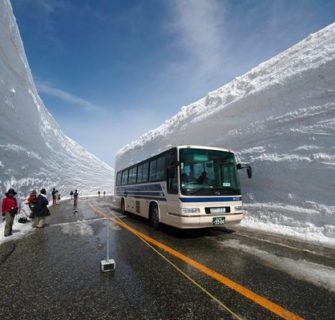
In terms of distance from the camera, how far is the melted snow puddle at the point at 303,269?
Result: 4.01 m

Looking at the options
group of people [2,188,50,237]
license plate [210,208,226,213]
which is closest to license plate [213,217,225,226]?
license plate [210,208,226,213]

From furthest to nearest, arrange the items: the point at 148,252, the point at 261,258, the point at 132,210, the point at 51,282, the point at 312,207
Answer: the point at 132,210 → the point at 312,207 → the point at 148,252 → the point at 261,258 → the point at 51,282

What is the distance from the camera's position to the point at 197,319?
116 inches

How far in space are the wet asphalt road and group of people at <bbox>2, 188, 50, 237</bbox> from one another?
1.73 metres

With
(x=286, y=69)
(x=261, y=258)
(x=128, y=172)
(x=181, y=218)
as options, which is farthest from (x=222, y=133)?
(x=261, y=258)

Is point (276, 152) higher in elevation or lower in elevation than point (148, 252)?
higher

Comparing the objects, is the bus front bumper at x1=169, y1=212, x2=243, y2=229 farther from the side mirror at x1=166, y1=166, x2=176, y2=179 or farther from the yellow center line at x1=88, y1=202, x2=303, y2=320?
the side mirror at x1=166, y1=166, x2=176, y2=179

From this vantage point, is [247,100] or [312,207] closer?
[312,207]

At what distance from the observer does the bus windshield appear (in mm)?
7199

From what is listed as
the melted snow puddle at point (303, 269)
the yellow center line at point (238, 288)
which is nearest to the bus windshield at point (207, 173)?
the yellow center line at point (238, 288)

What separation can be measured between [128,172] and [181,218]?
25.3ft

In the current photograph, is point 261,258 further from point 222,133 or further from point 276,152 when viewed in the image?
point 222,133

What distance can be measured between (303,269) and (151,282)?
2958 millimetres

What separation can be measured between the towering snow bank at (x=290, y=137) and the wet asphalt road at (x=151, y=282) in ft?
8.03
